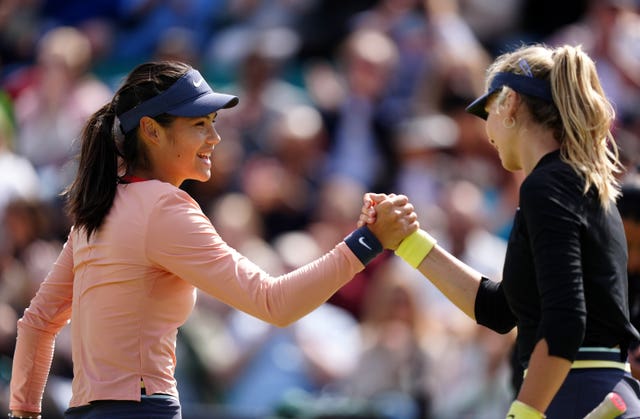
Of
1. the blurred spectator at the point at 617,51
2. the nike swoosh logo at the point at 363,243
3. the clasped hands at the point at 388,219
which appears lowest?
the nike swoosh logo at the point at 363,243

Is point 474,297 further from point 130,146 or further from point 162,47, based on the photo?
point 162,47

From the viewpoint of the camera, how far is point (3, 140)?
9.60m

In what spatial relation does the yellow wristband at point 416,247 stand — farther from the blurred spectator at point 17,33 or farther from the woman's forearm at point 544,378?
the blurred spectator at point 17,33

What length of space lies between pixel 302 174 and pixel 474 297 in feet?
16.9

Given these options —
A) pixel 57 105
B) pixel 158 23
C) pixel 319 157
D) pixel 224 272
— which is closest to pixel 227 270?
pixel 224 272

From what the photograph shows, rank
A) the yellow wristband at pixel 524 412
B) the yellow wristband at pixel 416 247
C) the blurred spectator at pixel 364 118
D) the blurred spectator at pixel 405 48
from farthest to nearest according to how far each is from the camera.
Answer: the blurred spectator at pixel 405 48
the blurred spectator at pixel 364 118
the yellow wristband at pixel 416 247
the yellow wristband at pixel 524 412

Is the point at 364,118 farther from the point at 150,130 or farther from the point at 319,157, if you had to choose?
the point at 150,130

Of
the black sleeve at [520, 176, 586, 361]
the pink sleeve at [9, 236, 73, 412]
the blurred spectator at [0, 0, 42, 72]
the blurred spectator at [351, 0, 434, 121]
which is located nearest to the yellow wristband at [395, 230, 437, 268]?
the black sleeve at [520, 176, 586, 361]

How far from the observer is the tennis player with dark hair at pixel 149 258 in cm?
353

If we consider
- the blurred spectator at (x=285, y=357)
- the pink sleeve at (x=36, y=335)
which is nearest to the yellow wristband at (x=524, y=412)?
the pink sleeve at (x=36, y=335)

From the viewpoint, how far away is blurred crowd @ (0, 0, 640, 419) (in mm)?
7117

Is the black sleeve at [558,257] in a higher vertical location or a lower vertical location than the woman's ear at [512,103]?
lower

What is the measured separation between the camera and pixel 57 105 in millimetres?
9844

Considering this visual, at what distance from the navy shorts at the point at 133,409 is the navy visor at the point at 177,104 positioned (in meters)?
0.86
